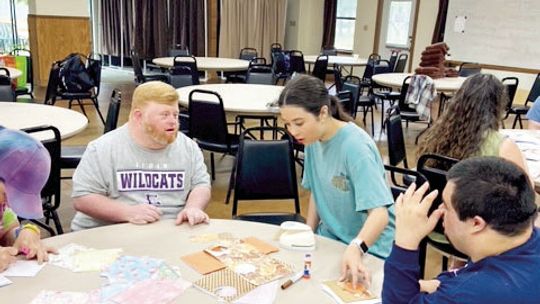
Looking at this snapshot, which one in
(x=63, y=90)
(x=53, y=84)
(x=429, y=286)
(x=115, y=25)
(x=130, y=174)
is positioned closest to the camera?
(x=429, y=286)

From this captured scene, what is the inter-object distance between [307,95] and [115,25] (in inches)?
433

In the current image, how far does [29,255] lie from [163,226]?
0.44 meters

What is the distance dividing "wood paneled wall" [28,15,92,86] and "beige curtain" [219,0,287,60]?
10.2 ft

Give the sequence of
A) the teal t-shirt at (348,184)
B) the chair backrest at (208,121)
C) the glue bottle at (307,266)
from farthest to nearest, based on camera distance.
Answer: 1. the chair backrest at (208,121)
2. the teal t-shirt at (348,184)
3. the glue bottle at (307,266)

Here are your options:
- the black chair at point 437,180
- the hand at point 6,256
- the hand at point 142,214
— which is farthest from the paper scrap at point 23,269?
the black chair at point 437,180

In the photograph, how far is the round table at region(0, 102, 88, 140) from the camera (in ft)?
9.73

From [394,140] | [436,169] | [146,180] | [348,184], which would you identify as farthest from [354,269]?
[394,140]

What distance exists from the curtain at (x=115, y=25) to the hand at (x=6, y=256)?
35.3 ft

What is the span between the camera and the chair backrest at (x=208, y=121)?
365 cm

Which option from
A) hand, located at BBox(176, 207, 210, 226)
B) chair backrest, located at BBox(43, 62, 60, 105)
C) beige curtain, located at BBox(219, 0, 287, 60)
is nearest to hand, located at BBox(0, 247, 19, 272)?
hand, located at BBox(176, 207, 210, 226)

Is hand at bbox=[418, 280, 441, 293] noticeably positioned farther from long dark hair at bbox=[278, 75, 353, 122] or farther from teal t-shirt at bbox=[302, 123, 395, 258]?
long dark hair at bbox=[278, 75, 353, 122]

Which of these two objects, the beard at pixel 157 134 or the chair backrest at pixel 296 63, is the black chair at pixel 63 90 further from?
the beard at pixel 157 134

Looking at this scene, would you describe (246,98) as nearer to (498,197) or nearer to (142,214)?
(142,214)

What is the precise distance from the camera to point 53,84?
5.14 m
